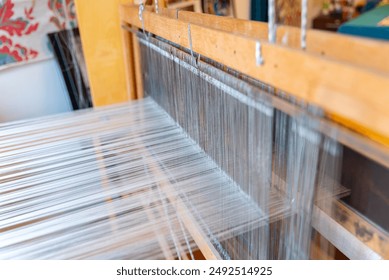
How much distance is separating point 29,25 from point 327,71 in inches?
65.7

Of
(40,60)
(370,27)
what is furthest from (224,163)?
(40,60)

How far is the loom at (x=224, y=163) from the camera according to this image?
505mm

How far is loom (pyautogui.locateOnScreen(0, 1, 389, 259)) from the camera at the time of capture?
0.50 metres

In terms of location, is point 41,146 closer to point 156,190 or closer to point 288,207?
point 156,190

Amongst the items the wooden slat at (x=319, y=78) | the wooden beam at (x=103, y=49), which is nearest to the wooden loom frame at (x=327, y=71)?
the wooden slat at (x=319, y=78)

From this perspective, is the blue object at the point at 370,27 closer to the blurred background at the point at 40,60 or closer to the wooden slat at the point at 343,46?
the blurred background at the point at 40,60

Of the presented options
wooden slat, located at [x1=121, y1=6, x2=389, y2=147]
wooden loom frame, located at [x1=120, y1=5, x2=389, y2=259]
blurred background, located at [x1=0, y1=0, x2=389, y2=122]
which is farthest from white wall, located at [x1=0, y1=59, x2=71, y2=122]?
wooden slat, located at [x1=121, y1=6, x2=389, y2=147]

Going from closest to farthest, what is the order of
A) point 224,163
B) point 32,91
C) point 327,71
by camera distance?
point 327,71
point 224,163
point 32,91

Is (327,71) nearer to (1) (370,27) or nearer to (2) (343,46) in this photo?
(2) (343,46)

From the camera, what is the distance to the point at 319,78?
1.55ft

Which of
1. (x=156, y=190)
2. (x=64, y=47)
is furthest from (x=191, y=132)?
(x=64, y=47)

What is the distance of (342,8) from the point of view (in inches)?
175
